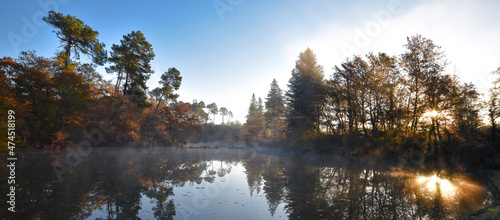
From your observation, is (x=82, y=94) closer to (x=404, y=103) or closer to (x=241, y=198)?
(x=241, y=198)

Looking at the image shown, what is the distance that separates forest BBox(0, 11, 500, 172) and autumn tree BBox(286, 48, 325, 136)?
7.1 inches

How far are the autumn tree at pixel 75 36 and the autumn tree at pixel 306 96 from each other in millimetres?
31952

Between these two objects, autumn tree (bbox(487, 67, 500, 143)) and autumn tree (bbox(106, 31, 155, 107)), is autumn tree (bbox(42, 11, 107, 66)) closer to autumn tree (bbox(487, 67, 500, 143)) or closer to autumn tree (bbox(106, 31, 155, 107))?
autumn tree (bbox(106, 31, 155, 107))

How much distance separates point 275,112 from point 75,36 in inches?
1563

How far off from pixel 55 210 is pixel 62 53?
31297 mm

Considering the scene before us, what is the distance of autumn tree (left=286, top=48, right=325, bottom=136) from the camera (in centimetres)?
3350

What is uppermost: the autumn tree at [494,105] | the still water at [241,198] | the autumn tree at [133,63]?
the autumn tree at [133,63]

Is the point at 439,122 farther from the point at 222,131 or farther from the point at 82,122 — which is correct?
the point at 222,131

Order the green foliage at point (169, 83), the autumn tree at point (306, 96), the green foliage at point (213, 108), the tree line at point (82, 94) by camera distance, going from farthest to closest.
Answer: the green foliage at point (213, 108)
the green foliage at point (169, 83)
the autumn tree at point (306, 96)
the tree line at point (82, 94)

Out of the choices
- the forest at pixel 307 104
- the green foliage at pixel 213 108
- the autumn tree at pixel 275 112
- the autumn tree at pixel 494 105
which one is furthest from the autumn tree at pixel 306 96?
the green foliage at pixel 213 108

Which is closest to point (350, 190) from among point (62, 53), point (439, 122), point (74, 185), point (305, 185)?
point (305, 185)

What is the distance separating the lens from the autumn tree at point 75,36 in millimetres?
27562

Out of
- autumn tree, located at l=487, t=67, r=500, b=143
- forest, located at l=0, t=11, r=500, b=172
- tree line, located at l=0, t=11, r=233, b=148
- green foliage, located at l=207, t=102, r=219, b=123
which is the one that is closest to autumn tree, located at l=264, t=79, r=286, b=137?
forest, located at l=0, t=11, r=500, b=172

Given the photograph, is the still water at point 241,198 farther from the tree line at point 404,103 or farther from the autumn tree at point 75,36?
the autumn tree at point 75,36
